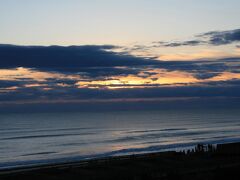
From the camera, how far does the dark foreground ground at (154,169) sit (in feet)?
122

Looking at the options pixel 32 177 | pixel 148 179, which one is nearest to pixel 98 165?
pixel 32 177

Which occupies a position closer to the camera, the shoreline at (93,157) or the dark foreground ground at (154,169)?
the dark foreground ground at (154,169)

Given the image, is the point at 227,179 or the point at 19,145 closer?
the point at 227,179

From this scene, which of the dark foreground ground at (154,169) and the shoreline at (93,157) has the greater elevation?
the dark foreground ground at (154,169)

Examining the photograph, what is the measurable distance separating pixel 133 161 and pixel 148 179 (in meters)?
14.0

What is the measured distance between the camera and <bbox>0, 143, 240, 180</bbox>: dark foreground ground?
37.2 m

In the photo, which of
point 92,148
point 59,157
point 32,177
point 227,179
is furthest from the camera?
point 92,148

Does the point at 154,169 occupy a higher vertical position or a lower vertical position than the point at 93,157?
higher

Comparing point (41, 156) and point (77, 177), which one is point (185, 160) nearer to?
point (77, 177)

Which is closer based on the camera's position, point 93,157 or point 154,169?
point 154,169

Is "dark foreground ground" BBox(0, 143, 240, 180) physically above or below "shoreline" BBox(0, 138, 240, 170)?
above

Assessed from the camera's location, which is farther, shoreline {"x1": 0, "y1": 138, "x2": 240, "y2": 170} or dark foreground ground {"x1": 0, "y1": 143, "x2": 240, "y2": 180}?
shoreline {"x1": 0, "y1": 138, "x2": 240, "y2": 170}

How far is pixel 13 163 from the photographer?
6362cm

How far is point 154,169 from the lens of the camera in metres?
44.0
